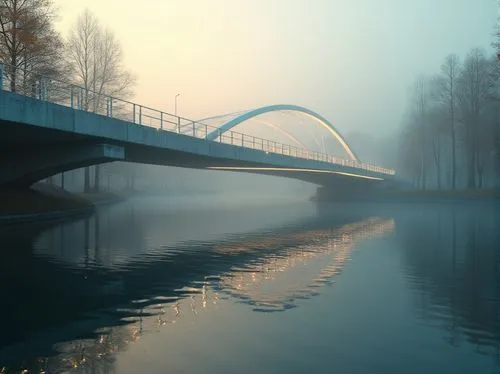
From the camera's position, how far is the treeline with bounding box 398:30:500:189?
59.5 metres

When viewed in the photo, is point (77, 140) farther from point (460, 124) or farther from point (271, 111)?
point (460, 124)

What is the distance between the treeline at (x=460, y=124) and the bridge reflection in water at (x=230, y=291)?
4255 centimetres

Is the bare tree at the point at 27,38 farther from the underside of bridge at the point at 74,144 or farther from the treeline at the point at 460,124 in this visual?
the treeline at the point at 460,124

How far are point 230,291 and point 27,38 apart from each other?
89.6ft

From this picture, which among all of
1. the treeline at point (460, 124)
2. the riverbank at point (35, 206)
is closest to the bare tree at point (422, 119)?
the treeline at point (460, 124)

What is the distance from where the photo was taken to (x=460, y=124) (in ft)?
214

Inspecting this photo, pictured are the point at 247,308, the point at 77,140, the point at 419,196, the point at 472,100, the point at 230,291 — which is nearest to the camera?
the point at 247,308

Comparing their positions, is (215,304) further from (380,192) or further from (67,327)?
(380,192)

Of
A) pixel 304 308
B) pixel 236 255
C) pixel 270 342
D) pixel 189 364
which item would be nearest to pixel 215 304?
pixel 304 308

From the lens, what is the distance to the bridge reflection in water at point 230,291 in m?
7.18

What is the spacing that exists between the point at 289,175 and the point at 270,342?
56.4 m

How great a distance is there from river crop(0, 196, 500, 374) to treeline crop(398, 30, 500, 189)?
4453 cm

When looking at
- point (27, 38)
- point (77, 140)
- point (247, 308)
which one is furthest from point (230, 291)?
point (27, 38)

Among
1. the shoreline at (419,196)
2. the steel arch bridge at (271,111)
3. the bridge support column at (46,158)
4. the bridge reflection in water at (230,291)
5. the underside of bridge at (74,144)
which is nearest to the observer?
the bridge reflection in water at (230,291)
